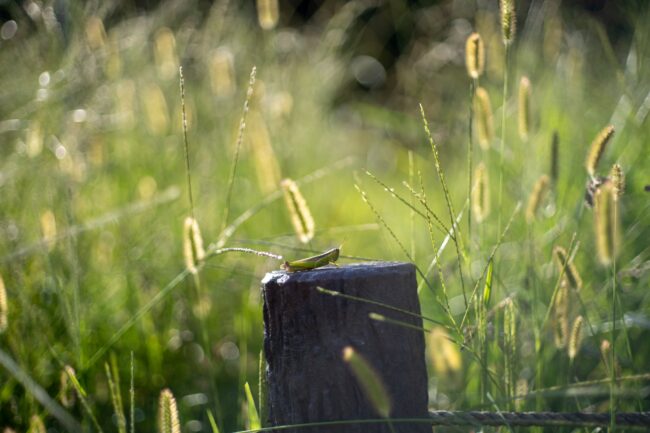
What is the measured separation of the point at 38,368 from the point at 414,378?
112 centimetres

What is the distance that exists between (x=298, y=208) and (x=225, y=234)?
394 millimetres

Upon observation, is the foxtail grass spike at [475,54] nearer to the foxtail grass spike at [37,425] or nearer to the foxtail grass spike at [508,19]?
the foxtail grass spike at [508,19]

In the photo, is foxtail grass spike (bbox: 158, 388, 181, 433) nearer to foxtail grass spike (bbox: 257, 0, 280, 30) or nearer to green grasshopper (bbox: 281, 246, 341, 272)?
green grasshopper (bbox: 281, 246, 341, 272)

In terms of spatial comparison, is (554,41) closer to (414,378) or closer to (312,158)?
(312,158)

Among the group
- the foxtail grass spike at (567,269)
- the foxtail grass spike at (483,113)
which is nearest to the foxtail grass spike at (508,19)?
the foxtail grass spike at (483,113)

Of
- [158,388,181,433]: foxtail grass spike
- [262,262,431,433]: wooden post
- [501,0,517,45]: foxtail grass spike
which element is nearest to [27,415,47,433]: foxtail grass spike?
[158,388,181,433]: foxtail grass spike

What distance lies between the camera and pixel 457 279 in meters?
2.57

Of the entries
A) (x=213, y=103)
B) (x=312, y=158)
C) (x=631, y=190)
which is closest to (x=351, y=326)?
(x=631, y=190)

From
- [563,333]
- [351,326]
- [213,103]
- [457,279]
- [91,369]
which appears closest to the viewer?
[351,326]

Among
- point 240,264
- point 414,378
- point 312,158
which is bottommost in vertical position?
point 414,378

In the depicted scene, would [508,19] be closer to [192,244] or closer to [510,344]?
[510,344]

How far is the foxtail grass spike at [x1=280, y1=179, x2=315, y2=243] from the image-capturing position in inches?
59.5

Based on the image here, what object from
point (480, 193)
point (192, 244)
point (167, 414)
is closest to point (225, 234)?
point (192, 244)

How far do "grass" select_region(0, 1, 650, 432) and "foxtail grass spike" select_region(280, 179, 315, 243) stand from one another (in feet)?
0.40
